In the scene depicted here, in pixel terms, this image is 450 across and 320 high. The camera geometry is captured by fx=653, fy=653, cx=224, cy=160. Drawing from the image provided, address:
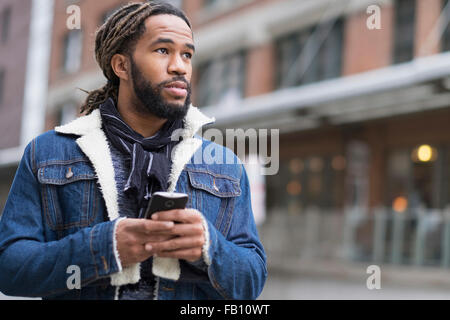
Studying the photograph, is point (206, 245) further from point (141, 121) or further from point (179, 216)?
point (141, 121)

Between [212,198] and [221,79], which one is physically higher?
[221,79]

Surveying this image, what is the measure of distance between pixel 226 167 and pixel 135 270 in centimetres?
45

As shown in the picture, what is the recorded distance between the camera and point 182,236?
1627mm

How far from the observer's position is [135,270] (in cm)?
175

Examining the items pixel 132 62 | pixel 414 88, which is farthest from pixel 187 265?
pixel 414 88

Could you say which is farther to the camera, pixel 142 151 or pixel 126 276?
pixel 142 151

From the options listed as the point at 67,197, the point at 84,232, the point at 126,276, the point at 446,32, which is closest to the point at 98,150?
the point at 67,197

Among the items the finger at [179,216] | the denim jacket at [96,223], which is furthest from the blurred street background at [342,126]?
the finger at [179,216]

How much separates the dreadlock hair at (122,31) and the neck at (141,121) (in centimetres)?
15

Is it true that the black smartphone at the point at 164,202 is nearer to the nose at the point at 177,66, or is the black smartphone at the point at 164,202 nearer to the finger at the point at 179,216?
the finger at the point at 179,216

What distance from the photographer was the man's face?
1845mm

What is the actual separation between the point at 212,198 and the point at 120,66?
49cm
